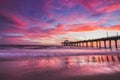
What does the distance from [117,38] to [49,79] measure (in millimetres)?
41404

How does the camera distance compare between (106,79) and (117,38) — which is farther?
(117,38)

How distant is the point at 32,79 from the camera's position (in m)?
3.25

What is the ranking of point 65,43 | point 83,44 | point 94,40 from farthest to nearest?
point 65,43 < point 83,44 < point 94,40

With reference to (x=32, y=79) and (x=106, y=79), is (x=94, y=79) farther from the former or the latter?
(x=32, y=79)

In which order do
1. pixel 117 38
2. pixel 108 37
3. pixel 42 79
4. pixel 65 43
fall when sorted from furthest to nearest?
pixel 65 43 → pixel 108 37 → pixel 117 38 → pixel 42 79

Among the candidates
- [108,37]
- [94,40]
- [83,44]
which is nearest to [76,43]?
[83,44]

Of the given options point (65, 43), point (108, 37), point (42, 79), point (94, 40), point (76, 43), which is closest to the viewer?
point (42, 79)

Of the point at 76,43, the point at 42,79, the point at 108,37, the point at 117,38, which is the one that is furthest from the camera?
the point at 76,43

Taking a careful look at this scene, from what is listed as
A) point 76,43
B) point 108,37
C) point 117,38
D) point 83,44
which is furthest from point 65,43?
point 117,38

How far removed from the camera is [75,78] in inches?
131

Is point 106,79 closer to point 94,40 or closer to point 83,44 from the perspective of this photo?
point 94,40

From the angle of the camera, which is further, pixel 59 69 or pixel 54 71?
pixel 59 69

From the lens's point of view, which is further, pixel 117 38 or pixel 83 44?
pixel 83 44

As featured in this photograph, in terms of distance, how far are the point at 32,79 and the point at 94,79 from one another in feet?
4.43
